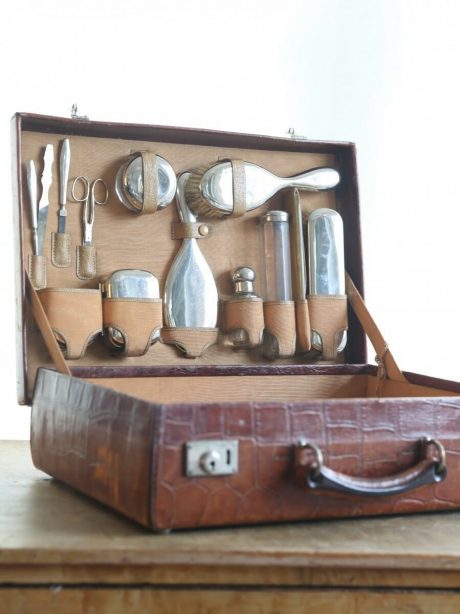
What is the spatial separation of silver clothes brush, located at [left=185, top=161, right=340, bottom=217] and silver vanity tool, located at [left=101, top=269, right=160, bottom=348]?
141mm

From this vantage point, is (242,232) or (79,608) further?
(242,232)

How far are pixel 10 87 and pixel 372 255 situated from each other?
82 cm

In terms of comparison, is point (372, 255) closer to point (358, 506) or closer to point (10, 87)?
point (10, 87)

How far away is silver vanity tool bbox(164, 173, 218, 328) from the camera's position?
56.1 inches

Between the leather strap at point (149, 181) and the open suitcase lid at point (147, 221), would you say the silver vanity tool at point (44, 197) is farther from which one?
the leather strap at point (149, 181)

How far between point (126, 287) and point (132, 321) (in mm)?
54

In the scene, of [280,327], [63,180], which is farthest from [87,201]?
[280,327]

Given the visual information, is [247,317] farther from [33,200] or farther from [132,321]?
[33,200]

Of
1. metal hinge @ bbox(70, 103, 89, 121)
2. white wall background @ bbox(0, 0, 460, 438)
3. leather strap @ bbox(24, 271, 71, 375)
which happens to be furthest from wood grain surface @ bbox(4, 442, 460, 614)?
white wall background @ bbox(0, 0, 460, 438)

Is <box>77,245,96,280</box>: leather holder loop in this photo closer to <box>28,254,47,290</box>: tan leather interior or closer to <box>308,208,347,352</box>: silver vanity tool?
<box>28,254,47,290</box>: tan leather interior

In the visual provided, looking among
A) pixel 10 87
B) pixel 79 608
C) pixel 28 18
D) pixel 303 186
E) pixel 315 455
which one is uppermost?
pixel 28 18

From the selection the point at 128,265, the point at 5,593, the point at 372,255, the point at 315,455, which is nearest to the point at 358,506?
the point at 315,455

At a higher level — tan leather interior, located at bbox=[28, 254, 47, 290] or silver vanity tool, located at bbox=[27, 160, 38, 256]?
silver vanity tool, located at bbox=[27, 160, 38, 256]

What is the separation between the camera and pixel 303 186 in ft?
4.93
